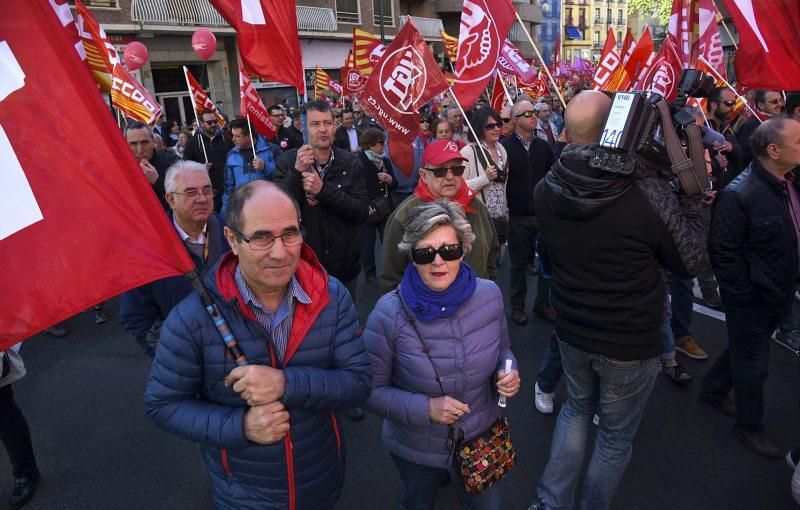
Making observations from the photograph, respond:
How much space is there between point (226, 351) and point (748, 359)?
2860 mm

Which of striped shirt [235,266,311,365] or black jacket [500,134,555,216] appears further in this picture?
black jacket [500,134,555,216]

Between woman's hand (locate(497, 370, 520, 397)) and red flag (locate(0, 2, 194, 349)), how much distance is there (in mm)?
1309

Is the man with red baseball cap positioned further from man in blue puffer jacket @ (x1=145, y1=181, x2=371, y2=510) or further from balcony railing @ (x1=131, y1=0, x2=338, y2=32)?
balcony railing @ (x1=131, y1=0, x2=338, y2=32)

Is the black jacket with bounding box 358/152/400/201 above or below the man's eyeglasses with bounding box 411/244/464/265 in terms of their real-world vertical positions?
below

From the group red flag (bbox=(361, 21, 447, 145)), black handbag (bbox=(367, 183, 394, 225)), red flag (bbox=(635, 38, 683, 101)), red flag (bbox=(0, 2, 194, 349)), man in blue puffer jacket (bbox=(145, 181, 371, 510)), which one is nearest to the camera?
red flag (bbox=(0, 2, 194, 349))

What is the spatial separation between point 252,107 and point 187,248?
3599mm

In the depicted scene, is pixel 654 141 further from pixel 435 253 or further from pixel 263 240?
pixel 263 240

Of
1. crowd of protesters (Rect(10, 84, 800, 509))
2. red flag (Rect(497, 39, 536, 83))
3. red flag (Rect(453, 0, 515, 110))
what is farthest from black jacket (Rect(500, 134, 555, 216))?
red flag (Rect(497, 39, 536, 83))

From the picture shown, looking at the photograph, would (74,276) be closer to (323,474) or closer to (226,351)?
(226,351)

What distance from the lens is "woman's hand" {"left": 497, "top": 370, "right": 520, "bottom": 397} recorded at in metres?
2.05

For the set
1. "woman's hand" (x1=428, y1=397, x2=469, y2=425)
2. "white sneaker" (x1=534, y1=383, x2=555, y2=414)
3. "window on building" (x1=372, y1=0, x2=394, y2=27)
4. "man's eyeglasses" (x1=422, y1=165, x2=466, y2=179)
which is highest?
"window on building" (x1=372, y1=0, x2=394, y2=27)

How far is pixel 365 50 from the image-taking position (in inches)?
411

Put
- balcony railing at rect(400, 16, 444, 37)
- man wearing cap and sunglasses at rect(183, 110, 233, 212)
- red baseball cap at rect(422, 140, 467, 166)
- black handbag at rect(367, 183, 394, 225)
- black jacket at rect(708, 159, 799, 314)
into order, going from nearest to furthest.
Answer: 1. black jacket at rect(708, 159, 799, 314)
2. red baseball cap at rect(422, 140, 467, 166)
3. black handbag at rect(367, 183, 394, 225)
4. man wearing cap and sunglasses at rect(183, 110, 233, 212)
5. balcony railing at rect(400, 16, 444, 37)

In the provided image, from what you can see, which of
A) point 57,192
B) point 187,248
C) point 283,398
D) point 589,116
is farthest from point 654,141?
point 187,248
